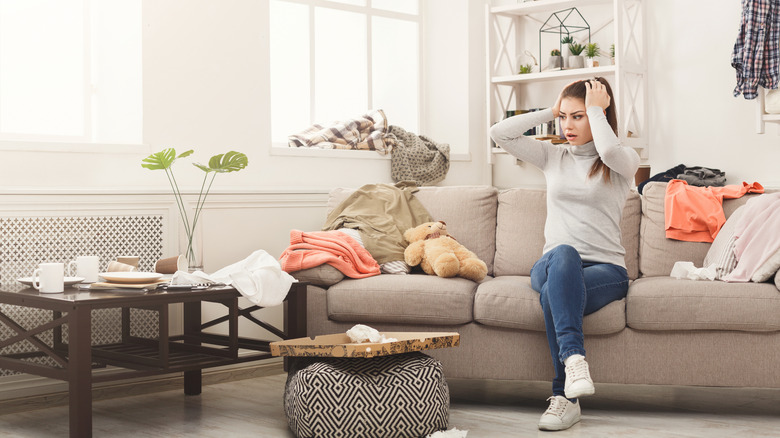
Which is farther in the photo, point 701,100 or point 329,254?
point 701,100

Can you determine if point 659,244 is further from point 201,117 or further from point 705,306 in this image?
point 201,117

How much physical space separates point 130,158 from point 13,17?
77cm

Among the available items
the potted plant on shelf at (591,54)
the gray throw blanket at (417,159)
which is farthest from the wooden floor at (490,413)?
the potted plant on shelf at (591,54)

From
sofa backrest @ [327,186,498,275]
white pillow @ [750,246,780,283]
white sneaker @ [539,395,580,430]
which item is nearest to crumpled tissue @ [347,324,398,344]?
white sneaker @ [539,395,580,430]

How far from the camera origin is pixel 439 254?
3293mm

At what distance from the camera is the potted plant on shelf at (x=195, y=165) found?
3.31 meters

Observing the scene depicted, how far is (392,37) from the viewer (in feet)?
16.2

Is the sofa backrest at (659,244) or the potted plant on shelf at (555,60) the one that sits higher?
the potted plant on shelf at (555,60)

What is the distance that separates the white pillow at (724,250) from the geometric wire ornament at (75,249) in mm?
2191

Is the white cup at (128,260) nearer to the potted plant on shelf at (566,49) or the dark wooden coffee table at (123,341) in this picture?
the dark wooden coffee table at (123,341)

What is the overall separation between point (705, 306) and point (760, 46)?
1559 millimetres

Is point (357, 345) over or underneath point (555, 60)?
underneath

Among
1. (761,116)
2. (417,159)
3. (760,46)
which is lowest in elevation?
(417,159)

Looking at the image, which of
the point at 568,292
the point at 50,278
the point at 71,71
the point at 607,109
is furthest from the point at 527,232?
the point at 71,71
